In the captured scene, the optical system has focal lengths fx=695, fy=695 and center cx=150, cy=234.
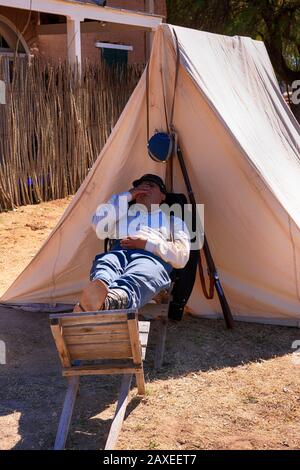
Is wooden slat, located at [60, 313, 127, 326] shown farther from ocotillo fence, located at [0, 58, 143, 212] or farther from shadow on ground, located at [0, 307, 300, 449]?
ocotillo fence, located at [0, 58, 143, 212]

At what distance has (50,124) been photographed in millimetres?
9961

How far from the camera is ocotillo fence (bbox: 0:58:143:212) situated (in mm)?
9422

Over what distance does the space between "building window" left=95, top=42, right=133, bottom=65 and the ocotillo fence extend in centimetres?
359

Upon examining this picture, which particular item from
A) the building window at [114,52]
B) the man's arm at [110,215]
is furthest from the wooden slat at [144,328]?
the building window at [114,52]

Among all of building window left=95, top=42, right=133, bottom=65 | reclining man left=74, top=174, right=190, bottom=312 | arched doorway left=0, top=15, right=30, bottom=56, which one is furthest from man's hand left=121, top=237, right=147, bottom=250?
building window left=95, top=42, right=133, bottom=65

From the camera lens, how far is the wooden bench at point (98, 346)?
141 inches

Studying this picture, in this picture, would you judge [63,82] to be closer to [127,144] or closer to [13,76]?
[13,76]

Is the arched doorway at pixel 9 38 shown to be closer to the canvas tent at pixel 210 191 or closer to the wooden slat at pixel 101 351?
the canvas tent at pixel 210 191

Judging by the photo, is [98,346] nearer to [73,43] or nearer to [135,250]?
[135,250]

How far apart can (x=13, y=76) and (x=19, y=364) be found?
5.63 metres

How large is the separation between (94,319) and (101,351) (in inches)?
9.7

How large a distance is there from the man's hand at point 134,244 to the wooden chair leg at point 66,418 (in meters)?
1.10

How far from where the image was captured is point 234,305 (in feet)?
17.8
